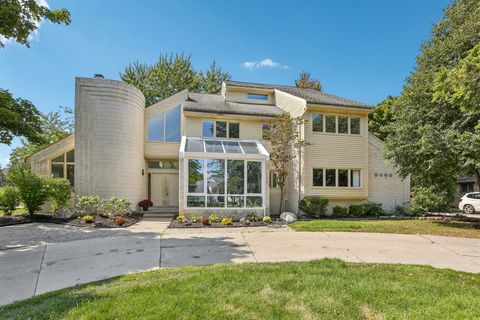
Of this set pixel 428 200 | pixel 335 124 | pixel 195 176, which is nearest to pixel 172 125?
pixel 195 176

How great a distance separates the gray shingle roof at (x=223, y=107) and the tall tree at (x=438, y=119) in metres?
7.16

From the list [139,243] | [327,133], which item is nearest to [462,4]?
[327,133]

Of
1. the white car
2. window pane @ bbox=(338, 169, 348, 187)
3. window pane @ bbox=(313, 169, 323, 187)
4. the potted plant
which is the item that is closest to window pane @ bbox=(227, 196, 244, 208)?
window pane @ bbox=(313, 169, 323, 187)

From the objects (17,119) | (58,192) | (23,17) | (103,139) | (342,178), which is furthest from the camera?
(342,178)

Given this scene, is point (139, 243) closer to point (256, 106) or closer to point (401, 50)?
point (256, 106)

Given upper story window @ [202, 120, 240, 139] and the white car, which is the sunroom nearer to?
upper story window @ [202, 120, 240, 139]

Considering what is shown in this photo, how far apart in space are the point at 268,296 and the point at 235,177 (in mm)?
10040

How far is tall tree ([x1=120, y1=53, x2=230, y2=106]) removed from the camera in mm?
31438

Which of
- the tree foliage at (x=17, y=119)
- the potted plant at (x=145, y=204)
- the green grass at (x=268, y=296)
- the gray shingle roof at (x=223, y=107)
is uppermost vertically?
the gray shingle roof at (x=223, y=107)

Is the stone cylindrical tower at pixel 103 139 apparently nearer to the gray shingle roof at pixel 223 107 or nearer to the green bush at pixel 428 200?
the gray shingle roof at pixel 223 107

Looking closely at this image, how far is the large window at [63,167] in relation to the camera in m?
15.5

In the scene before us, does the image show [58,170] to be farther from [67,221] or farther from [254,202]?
[254,202]

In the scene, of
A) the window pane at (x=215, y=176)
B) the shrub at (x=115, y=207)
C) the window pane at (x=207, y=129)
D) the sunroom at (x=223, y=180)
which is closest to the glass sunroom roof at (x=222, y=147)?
the sunroom at (x=223, y=180)

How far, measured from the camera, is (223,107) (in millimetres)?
17906
